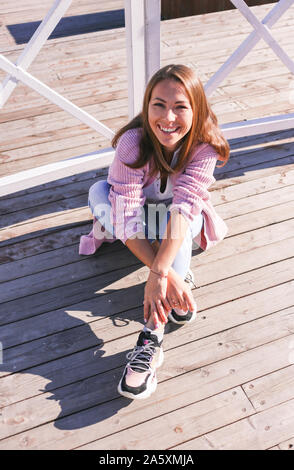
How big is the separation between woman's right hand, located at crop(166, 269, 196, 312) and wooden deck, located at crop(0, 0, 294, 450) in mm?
276

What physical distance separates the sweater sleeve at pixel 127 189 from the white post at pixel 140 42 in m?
0.68

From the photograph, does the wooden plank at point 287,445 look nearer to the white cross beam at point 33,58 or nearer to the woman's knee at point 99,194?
the woman's knee at point 99,194

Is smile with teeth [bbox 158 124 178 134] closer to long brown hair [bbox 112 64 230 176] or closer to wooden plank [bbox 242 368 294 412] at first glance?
long brown hair [bbox 112 64 230 176]

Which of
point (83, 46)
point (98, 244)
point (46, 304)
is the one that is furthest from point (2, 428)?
point (83, 46)

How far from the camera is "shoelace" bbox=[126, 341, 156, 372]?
6.59 feet

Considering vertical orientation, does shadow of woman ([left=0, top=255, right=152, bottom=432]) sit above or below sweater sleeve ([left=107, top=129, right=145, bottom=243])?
below

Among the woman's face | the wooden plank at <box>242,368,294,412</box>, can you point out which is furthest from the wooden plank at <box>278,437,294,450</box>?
the woman's face

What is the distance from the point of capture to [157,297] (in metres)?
1.98

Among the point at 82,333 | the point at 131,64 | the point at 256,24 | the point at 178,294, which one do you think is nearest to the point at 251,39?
the point at 256,24

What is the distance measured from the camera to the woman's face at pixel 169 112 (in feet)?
6.05

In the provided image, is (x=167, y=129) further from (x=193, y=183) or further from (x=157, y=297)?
(x=157, y=297)

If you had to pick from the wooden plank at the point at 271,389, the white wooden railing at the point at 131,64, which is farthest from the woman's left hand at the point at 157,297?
the white wooden railing at the point at 131,64

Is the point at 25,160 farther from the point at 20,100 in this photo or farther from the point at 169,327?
the point at 169,327

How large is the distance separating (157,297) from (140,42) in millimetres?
1342
